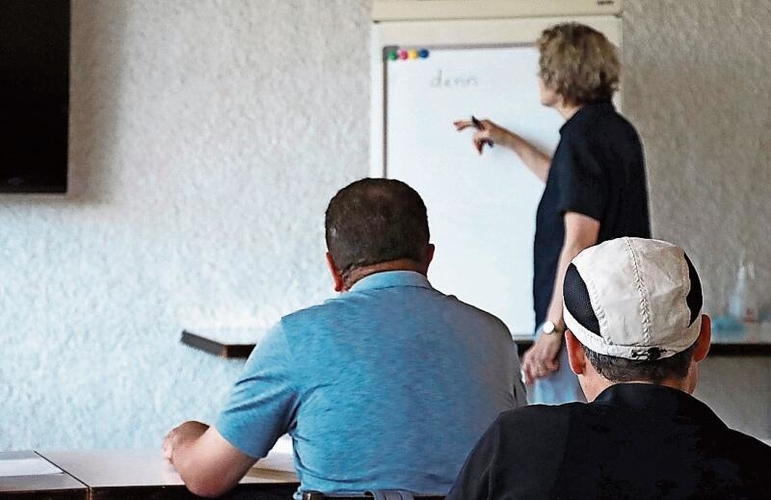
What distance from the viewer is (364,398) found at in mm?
1531

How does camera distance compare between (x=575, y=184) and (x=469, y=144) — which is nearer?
(x=575, y=184)

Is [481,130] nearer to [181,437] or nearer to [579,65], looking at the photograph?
[579,65]

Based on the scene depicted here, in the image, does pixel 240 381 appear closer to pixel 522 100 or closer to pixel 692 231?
pixel 522 100

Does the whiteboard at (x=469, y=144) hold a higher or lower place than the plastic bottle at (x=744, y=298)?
higher

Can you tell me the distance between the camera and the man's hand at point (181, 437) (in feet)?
5.47

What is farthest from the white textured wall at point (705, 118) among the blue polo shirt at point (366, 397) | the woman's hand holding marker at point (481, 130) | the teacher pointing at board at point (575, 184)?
the blue polo shirt at point (366, 397)

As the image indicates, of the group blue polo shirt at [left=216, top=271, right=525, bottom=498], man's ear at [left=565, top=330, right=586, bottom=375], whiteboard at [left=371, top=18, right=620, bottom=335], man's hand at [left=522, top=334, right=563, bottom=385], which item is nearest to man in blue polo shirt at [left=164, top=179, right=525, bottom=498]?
blue polo shirt at [left=216, top=271, right=525, bottom=498]

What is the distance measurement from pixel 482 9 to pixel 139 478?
81.6 inches

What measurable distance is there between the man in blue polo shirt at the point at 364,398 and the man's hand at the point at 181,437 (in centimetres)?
4

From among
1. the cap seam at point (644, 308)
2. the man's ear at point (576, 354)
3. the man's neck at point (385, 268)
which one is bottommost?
the man's ear at point (576, 354)

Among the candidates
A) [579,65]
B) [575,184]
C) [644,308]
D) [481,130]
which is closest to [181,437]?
[644,308]

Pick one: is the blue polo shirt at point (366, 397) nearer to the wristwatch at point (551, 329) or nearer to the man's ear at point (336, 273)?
the man's ear at point (336, 273)

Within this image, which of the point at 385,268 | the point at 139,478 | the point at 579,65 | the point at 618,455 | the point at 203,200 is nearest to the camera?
the point at 618,455

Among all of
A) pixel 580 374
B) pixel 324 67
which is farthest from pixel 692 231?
pixel 580 374
